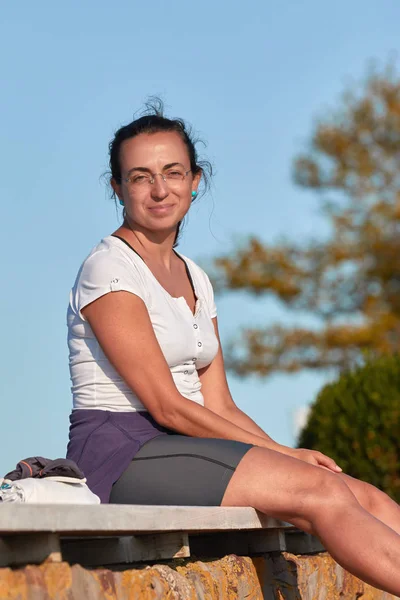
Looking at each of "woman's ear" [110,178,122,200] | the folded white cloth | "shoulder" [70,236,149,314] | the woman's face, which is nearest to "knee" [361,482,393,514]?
"shoulder" [70,236,149,314]

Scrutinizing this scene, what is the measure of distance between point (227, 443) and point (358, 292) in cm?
1396

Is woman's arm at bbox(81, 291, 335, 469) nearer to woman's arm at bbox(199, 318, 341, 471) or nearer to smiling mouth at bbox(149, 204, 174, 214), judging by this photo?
smiling mouth at bbox(149, 204, 174, 214)

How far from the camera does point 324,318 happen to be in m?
17.1

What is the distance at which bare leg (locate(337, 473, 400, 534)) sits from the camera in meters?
3.51

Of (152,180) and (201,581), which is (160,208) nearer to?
(152,180)

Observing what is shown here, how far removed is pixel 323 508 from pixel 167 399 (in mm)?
669

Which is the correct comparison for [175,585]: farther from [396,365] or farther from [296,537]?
[396,365]

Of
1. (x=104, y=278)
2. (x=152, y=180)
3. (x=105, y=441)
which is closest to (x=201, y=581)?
(x=105, y=441)

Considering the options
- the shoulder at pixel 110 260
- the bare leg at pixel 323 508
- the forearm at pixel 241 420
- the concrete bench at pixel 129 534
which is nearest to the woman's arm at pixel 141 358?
the shoulder at pixel 110 260

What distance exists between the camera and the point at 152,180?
3914mm

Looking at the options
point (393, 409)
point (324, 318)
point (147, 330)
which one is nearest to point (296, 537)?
point (147, 330)

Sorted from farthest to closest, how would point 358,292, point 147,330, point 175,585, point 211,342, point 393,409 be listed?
point 358,292 → point 393,409 → point 211,342 → point 147,330 → point 175,585

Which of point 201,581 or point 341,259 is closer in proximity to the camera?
point 201,581

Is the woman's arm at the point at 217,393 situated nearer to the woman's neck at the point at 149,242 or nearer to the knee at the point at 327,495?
the woman's neck at the point at 149,242
